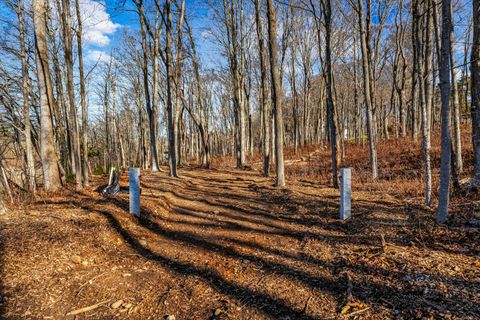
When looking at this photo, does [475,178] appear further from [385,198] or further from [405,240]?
[405,240]

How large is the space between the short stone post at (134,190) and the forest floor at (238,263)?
0.23 m

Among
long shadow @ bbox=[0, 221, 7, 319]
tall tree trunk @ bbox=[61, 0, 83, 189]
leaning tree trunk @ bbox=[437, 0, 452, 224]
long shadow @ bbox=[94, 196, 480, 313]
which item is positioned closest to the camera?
long shadow @ bbox=[0, 221, 7, 319]

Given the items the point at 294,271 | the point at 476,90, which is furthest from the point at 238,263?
the point at 476,90

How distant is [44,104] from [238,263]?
834 centimetres

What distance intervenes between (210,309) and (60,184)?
8197 millimetres

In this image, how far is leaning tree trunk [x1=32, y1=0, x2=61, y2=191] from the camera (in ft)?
26.7

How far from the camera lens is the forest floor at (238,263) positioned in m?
2.60

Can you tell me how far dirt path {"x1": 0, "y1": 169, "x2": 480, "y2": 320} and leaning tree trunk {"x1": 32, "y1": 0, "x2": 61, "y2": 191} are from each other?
328cm

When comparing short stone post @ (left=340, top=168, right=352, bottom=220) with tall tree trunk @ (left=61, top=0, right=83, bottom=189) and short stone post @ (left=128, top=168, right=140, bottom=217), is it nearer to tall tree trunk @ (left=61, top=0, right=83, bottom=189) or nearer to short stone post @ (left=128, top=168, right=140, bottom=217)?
short stone post @ (left=128, top=168, right=140, bottom=217)

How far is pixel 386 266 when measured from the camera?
127 inches

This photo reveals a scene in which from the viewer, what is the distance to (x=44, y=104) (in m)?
8.18

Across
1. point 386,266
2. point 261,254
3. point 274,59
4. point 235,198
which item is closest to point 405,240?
point 386,266

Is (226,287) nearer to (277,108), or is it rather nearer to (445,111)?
(445,111)

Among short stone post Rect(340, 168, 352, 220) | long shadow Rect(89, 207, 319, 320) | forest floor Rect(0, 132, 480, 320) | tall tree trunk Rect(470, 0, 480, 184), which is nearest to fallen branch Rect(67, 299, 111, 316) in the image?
forest floor Rect(0, 132, 480, 320)
